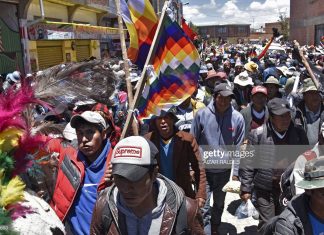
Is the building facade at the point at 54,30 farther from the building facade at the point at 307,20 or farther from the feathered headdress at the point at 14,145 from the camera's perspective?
the building facade at the point at 307,20

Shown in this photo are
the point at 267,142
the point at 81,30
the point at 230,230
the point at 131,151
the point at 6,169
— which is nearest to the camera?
the point at 6,169

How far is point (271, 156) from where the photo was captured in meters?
3.62

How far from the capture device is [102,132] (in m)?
2.64

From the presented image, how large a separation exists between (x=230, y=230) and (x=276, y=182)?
1150 mm

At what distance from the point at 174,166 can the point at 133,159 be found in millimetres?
1744

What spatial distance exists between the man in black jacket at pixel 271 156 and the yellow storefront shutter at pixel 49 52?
12.5 meters

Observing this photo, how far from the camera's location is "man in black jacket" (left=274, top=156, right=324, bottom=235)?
1.92 m

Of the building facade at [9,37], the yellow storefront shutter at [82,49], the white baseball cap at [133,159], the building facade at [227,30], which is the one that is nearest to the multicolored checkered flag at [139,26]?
the white baseball cap at [133,159]

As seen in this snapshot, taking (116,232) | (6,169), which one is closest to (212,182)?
(116,232)

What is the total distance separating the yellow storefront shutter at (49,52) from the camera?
15511mm

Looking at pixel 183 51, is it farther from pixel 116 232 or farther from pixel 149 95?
pixel 116 232

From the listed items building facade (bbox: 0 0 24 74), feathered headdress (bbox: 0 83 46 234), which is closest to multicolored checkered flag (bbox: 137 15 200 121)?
feathered headdress (bbox: 0 83 46 234)

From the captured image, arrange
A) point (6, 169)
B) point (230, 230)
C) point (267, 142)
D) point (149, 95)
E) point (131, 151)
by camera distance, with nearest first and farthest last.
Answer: point (6, 169)
point (131, 151)
point (149, 95)
point (267, 142)
point (230, 230)

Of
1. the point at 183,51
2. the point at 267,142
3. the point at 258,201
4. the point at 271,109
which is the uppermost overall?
the point at 183,51
